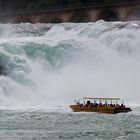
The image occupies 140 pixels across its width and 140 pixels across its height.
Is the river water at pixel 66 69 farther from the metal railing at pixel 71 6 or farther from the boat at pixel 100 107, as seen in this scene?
the metal railing at pixel 71 6

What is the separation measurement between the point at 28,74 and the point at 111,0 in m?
32.2

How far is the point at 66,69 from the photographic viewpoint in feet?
209

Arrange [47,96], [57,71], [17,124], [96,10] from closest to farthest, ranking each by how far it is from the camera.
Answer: [17,124], [47,96], [57,71], [96,10]

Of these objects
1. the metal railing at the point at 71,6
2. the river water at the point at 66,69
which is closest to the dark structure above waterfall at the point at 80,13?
the metal railing at the point at 71,6

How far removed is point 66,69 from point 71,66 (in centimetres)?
52

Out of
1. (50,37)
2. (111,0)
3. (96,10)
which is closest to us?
(50,37)

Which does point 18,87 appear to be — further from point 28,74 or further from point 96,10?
point 96,10

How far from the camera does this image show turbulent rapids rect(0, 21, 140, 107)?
197ft

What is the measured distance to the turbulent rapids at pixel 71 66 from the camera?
59969mm

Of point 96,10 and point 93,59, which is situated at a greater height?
point 96,10

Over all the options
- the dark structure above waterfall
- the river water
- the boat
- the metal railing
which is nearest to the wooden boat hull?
the boat

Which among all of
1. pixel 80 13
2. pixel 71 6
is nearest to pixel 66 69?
pixel 80 13

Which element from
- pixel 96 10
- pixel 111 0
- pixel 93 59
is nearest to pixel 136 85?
pixel 93 59

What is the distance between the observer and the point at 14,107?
2160 inches
